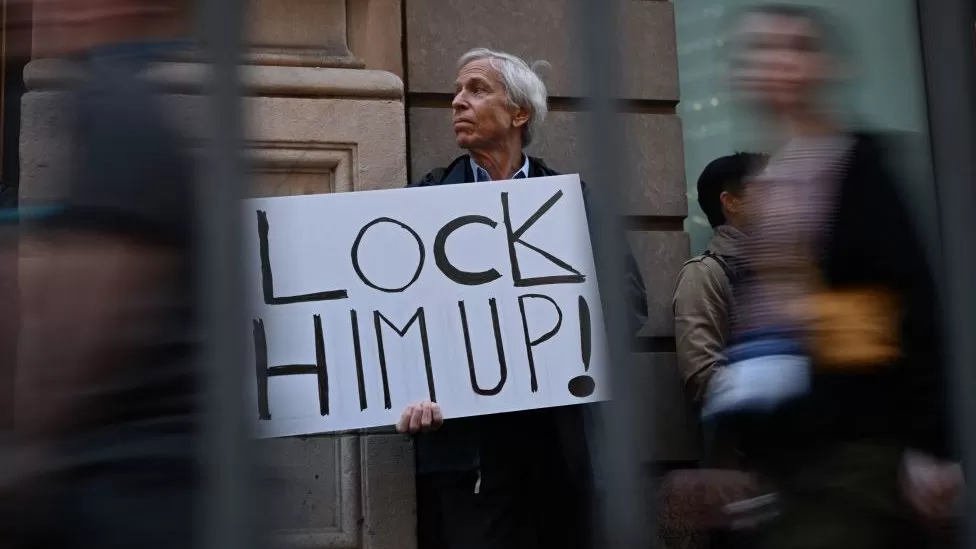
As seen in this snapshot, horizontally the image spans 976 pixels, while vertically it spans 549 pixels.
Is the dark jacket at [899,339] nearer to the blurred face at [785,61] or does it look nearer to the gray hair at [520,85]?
the blurred face at [785,61]

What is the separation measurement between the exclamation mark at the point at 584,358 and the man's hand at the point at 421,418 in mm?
340

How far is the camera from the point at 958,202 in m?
1.60

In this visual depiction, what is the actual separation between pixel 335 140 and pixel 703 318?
4.08 ft

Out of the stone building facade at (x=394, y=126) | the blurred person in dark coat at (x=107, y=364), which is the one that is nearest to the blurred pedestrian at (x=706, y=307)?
the stone building facade at (x=394, y=126)

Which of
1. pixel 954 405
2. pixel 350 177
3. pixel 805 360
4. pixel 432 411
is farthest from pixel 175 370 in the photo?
pixel 350 177

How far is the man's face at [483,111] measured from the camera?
13.5 feet

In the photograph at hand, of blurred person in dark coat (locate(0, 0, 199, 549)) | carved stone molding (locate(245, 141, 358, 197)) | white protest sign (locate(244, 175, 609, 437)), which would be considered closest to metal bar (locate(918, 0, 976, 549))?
blurred person in dark coat (locate(0, 0, 199, 549))

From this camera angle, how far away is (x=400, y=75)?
15.8 ft

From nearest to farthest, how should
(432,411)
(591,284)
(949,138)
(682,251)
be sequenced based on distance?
1. (949,138)
2. (432,411)
3. (591,284)
4. (682,251)

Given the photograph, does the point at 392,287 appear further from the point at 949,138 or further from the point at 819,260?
the point at 949,138

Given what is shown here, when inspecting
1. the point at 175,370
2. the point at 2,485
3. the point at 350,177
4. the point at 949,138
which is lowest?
the point at 2,485

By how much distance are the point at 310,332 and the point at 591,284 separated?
0.74m

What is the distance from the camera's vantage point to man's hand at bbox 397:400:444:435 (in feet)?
11.8

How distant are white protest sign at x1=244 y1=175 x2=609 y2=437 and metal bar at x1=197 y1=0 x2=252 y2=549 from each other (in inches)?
86.1
